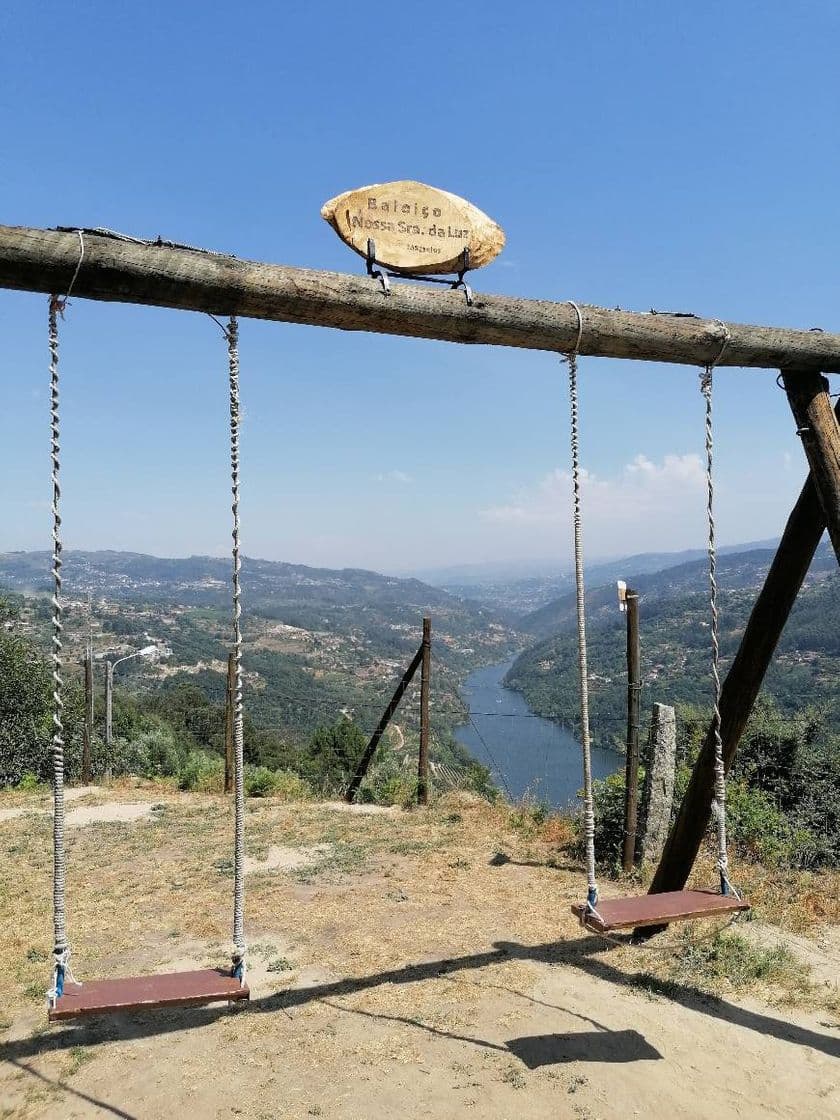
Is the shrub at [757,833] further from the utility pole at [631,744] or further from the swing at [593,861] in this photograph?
the swing at [593,861]

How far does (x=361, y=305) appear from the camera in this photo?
3271 millimetres

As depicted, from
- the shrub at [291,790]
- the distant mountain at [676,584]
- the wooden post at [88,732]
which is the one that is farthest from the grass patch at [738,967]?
the distant mountain at [676,584]

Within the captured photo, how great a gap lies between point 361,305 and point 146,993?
3.05 metres

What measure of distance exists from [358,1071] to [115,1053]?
125cm

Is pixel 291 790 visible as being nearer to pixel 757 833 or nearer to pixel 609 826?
pixel 609 826

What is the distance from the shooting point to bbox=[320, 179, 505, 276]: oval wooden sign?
3.36 m

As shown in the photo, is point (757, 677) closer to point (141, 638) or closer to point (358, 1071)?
point (358, 1071)

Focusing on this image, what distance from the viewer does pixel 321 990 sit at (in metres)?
4.23

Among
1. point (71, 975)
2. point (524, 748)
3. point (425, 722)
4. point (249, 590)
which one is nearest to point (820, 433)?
point (71, 975)

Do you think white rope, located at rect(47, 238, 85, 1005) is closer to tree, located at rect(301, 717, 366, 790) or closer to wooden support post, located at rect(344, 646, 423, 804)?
wooden support post, located at rect(344, 646, 423, 804)

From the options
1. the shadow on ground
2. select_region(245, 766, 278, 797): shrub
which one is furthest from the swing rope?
select_region(245, 766, 278, 797): shrub

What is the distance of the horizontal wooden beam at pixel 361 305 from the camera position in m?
2.81

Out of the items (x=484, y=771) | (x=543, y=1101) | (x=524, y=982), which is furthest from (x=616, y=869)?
(x=484, y=771)

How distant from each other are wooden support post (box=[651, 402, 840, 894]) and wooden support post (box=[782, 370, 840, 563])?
0.40 feet
